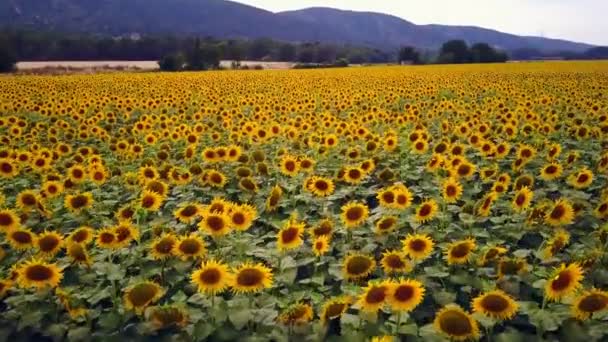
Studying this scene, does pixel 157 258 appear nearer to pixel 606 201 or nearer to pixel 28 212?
pixel 28 212

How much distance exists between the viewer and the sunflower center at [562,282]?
3521mm

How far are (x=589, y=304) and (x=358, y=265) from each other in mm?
1492

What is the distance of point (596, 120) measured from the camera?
11.5 meters

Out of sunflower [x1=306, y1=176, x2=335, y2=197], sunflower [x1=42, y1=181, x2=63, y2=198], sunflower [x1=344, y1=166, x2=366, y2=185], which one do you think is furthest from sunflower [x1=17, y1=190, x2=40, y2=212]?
sunflower [x1=344, y1=166, x2=366, y2=185]

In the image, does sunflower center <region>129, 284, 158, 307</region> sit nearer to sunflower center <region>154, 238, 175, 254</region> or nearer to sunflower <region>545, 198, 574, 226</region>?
sunflower center <region>154, 238, 175, 254</region>

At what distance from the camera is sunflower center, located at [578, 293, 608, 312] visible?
326cm

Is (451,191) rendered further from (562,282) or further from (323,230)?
(562,282)

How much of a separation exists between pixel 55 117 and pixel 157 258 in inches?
431

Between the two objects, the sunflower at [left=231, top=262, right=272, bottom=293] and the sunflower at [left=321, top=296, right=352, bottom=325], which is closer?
the sunflower at [left=321, top=296, right=352, bottom=325]

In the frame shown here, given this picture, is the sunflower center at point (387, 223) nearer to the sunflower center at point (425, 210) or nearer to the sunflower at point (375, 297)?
the sunflower center at point (425, 210)

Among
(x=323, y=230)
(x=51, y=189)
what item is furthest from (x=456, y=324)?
(x=51, y=189)

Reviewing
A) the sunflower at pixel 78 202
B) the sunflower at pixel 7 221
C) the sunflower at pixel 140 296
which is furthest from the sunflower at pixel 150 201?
the sunflower at pixel 140 296

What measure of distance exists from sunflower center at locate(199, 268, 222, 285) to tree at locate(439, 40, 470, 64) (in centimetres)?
6820

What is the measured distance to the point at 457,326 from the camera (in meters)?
3.19
